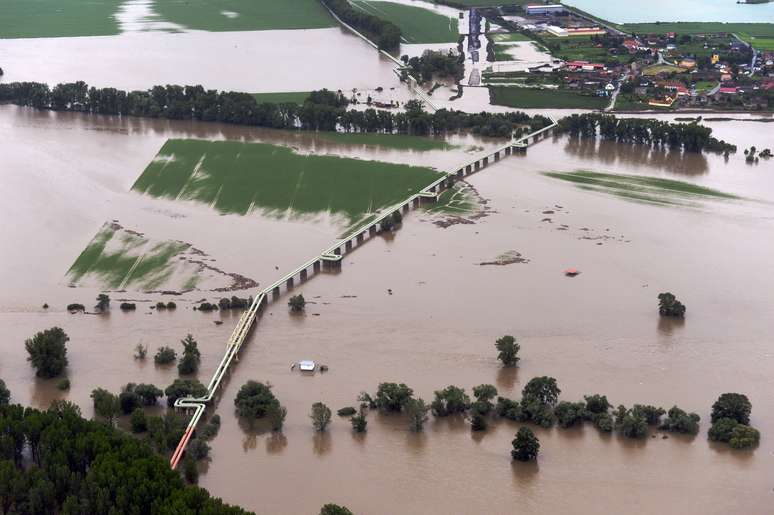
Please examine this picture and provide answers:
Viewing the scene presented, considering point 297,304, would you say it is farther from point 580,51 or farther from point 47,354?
point 580,51

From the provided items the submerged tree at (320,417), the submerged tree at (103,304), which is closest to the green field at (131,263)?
the submerged tree at (103,304)

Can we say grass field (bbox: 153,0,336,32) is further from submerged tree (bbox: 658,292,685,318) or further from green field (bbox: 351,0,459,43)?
submerged tree (bbox: 658,292,685,318)

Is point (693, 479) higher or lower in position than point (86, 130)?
lower

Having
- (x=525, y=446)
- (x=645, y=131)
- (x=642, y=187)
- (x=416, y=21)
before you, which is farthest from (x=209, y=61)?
(x=525, y=446)

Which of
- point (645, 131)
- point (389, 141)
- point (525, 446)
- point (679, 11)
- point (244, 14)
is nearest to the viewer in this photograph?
point (525, 446)

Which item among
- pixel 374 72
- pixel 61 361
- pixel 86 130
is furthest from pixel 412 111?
pixel 61 361

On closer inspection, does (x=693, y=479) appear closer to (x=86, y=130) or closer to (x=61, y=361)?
(x=61, y=361)

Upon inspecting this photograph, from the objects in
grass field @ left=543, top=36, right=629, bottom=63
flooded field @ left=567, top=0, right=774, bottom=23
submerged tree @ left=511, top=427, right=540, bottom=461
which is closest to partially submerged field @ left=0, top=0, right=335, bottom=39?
grass field @ left=543, top=36, right=629, bottom=63
